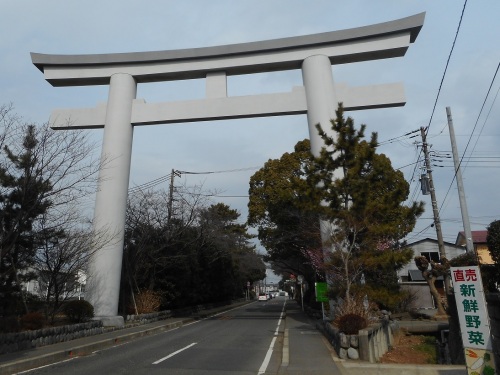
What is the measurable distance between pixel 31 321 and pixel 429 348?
14137 millimetres

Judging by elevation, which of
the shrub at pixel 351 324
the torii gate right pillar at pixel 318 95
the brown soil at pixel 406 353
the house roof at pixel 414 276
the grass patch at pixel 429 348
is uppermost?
the torii gate right pillar at pixel 318 95

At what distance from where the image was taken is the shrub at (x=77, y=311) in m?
15.1

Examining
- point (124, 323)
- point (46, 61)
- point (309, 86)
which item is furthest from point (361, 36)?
point (124, 323)

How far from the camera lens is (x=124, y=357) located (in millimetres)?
10414

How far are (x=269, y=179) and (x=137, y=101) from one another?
10.9 metres

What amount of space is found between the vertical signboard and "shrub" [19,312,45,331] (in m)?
12.0

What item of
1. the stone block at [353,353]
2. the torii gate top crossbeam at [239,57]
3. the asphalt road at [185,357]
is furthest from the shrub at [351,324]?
the torii gate top crossbeam at [239,57]

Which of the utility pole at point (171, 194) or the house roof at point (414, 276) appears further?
the house roof at point (414, 276)

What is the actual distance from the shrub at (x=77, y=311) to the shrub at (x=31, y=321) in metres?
2.29

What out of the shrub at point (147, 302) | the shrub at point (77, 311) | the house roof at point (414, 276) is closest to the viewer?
the shrub at point (77, 311)

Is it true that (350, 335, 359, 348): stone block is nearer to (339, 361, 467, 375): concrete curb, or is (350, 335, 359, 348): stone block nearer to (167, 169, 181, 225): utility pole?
(339, 361, 467, 375): concrete curb

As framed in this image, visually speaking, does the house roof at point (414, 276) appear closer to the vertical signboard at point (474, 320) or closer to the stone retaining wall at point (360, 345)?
the stone retaining wall at point (360, 345)

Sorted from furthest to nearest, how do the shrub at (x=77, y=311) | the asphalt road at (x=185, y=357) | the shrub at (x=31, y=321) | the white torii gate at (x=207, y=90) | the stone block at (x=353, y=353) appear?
the white torii gate at (x=207, y=90), the shrub at (x=77, y=311), the shrub at (x=31, y=321), the stone block at (x=353, y=353), the asphalt road at (x=185, y=357)

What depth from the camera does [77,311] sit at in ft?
49.8
